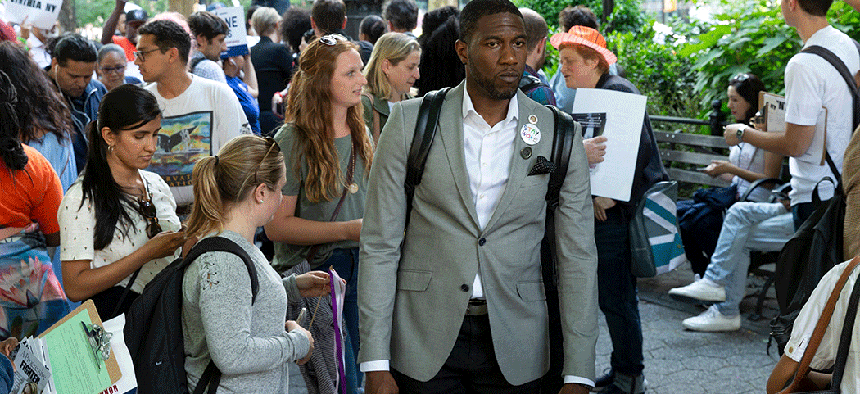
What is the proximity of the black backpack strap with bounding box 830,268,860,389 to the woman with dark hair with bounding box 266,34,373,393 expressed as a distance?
6.26 feet

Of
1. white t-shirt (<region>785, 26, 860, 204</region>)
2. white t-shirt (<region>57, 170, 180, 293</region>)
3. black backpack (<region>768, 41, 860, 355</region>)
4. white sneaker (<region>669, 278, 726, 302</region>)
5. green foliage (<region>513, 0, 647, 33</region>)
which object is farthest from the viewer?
green foliage (<region>513, 0, 647, 33</region>)

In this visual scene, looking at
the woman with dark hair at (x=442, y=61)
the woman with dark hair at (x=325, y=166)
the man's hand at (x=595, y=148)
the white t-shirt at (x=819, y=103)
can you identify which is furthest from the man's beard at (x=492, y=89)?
the white t-shirt at (x=819, y=103)

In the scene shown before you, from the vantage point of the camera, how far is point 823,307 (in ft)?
8.93

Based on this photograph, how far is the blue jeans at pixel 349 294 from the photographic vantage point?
3812mm

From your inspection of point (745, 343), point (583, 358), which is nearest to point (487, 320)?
point (583, 358)

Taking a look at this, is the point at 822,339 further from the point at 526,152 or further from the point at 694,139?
the point at 694,139

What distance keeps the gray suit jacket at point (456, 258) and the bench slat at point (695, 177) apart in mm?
4773

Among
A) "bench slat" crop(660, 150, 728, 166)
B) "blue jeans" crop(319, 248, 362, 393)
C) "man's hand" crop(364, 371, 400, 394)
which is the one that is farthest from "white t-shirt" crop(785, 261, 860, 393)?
"bench slat" crop(660, 150, 728, 166)

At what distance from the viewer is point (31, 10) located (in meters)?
6.73

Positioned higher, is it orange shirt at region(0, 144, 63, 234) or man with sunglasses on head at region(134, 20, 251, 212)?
man with sunglasses on head at region(134, 20, 251, 212)

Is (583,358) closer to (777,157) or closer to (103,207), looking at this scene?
(103,207)

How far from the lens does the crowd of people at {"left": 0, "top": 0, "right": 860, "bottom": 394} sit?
8.74 feet

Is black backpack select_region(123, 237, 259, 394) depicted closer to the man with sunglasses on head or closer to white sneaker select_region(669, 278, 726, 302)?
the man with sunglasses on head

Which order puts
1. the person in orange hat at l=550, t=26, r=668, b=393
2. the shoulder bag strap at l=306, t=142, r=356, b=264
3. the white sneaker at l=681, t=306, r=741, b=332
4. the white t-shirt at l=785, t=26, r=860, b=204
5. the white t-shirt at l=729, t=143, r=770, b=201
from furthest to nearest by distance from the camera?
1. the white t-shirt at l=729, t=143, r=770, b=201
2. the white sneaker at l=681, t=306, r=741, b=332
3. the white t-shirt at l=785, t=26, r=860, b=204
4. the person in orange hat at l=550, t=26, r=668, b=393
5. the shoulder bag strap at l=306, t=142, r=356, b=264
